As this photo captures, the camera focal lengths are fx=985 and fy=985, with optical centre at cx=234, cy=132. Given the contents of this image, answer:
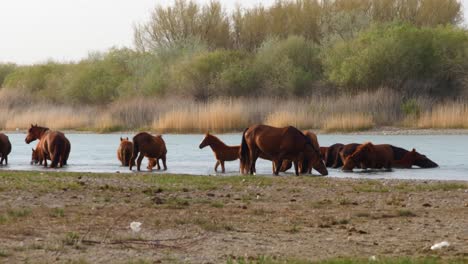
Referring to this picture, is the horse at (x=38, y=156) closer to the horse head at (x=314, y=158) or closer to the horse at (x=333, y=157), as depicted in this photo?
the horse at (x=333, y=157)

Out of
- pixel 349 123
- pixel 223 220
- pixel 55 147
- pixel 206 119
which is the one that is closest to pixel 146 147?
pixel 55 147

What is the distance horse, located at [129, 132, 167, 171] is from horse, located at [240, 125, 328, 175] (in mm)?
2990

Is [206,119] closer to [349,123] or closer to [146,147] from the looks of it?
[349,123]

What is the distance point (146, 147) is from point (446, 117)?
76.5 ft

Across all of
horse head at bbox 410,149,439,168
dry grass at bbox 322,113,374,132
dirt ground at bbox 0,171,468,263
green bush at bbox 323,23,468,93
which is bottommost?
dirt ground at bbox 0,171,468,263

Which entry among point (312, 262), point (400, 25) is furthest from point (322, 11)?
point (312, 262)

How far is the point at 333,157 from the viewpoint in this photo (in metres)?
25.2

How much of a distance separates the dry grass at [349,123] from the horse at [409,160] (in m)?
18.5

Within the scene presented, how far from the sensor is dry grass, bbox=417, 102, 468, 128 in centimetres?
4362

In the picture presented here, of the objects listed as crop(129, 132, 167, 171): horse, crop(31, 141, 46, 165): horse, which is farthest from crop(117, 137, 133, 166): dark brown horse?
crop(31, 141, 46, 165): horse

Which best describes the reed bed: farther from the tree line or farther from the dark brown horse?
the dark brown horse

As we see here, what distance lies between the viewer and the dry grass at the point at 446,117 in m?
43.6

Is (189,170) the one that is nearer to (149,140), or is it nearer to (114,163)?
(149,140)

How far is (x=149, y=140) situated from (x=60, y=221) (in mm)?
12063
